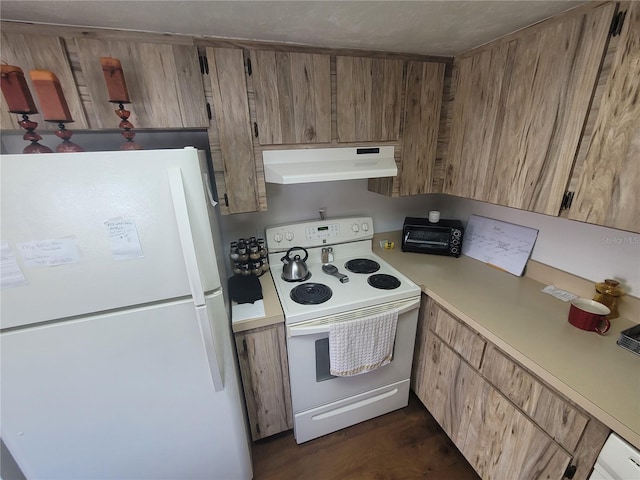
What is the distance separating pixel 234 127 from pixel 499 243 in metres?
1.70

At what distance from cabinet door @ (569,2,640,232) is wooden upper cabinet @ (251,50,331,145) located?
1.04 metres

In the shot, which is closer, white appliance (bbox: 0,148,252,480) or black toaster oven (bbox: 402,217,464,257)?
white appliance (bbox: 0,148,252,480)

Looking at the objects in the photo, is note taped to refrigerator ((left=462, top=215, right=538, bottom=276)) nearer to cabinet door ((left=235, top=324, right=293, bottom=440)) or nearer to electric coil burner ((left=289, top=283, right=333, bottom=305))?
electric coil burner ((left=289, top=283, right=333, bottom=305))

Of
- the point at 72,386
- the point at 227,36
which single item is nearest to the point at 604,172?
the point at 227,36

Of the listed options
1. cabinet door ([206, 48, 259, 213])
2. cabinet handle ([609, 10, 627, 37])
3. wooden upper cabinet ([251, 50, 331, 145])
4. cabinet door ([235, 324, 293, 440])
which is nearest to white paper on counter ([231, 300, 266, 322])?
cabinet door ([235, 324, 293, 440])

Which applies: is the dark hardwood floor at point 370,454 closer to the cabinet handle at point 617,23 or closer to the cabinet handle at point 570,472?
the cabinet handle at point 570,472

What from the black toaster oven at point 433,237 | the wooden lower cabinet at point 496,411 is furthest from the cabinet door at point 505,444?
the black toaster oven at point 433,237

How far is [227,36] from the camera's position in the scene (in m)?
1.14

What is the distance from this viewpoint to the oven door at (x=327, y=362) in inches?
51.6

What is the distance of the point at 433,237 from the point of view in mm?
1875

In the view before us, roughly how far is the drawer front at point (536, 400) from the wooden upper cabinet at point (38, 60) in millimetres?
1998

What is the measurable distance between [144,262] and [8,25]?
948mm

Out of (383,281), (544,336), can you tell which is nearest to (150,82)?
(383,281)

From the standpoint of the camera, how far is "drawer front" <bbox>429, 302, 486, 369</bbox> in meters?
1.21
